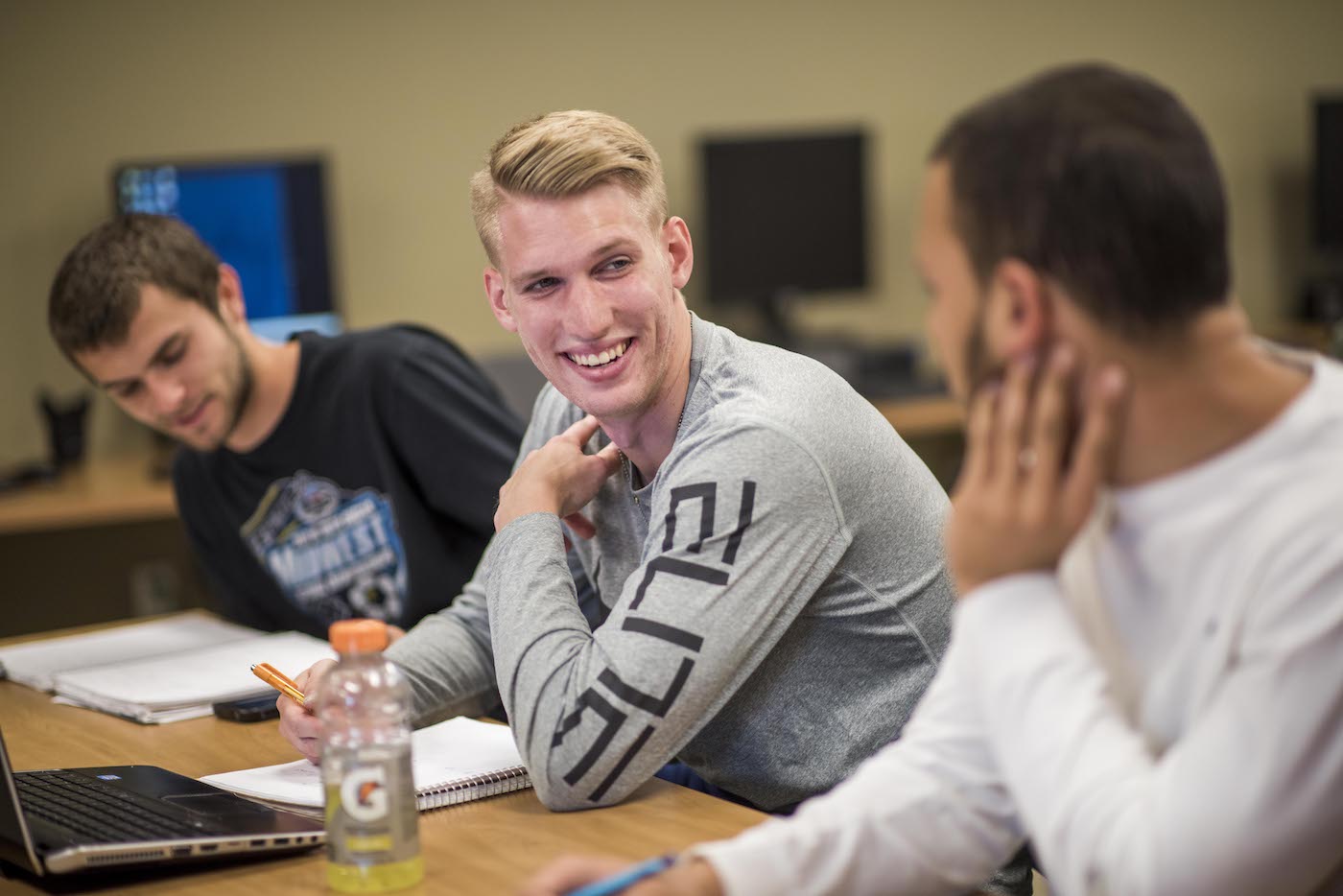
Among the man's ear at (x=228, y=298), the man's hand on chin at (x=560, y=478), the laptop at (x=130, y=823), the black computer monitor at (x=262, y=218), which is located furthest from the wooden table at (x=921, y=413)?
the laptop at (x=130, y=823)

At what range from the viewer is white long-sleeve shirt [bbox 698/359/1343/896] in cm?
93

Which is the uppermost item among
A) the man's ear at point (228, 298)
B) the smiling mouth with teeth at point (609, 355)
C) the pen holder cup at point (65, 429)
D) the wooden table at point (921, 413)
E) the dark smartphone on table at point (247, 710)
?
the smiling mouth with teeth at point (609, 355)

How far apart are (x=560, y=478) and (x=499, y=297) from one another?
0.27m

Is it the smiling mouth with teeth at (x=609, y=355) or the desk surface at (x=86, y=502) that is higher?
the smiling mouth with teeth at (x=609, y=355)

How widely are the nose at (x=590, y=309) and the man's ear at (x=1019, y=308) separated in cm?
65

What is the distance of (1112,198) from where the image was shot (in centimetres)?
94

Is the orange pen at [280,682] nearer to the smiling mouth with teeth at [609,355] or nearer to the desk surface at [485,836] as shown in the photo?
the desk surface at [485,836]

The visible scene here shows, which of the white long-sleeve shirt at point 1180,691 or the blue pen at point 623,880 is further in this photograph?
the blue pen at point 623,880

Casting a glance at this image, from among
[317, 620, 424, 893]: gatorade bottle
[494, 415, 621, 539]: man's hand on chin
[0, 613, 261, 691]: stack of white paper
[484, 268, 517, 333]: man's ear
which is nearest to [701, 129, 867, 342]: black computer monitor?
[0, 613, 261, 691]: stack of white paper

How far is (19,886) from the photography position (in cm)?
129

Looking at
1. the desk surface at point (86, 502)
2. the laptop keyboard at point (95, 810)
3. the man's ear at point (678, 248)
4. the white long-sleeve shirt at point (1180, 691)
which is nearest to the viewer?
the white long-sleeve shirt at point (1180, 691)

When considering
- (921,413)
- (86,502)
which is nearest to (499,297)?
(86,502)

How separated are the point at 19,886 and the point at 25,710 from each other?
66cm

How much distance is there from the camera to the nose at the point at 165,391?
230cm
